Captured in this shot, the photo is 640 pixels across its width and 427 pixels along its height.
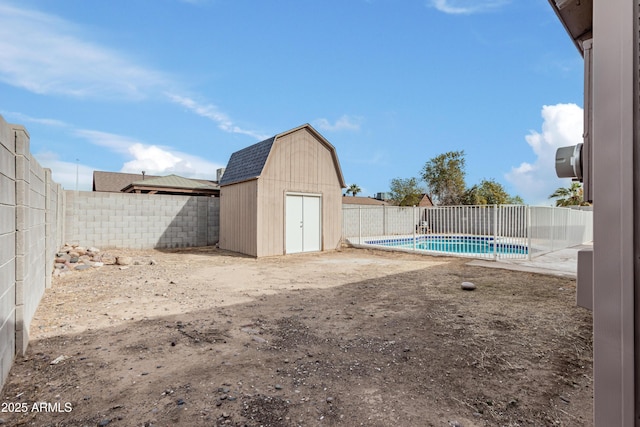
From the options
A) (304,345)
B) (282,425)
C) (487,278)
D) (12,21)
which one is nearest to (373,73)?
Answer: (487,278)

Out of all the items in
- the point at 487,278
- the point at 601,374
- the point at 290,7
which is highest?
the point at 290,7

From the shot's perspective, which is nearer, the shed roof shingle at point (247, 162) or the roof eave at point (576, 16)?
the roof eave at point (576, 16)

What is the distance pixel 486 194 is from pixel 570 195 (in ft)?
16.9

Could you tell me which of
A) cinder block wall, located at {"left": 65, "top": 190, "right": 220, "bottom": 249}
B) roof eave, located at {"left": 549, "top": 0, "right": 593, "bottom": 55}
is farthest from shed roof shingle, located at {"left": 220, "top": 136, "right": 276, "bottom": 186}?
roof eave, located at {"left": 549, "top": 0, "right": 593, "bottom": 55}

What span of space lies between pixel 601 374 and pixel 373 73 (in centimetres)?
1124

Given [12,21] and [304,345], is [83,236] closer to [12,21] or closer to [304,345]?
[12,21]

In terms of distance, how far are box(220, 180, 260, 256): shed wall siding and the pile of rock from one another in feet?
11.1

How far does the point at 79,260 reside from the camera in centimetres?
732

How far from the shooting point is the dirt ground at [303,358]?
197cm

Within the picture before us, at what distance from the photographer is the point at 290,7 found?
277 inches

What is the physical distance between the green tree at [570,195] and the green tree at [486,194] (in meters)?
3.16

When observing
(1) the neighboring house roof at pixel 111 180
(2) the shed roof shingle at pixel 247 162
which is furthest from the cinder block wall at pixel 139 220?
(1) the neighboring house roof at pixel 111 180

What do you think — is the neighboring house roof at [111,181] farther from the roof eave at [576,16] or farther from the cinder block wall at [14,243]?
the roof eave at [576,16]

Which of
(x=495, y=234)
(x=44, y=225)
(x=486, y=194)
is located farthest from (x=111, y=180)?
(x=486, y=194)
